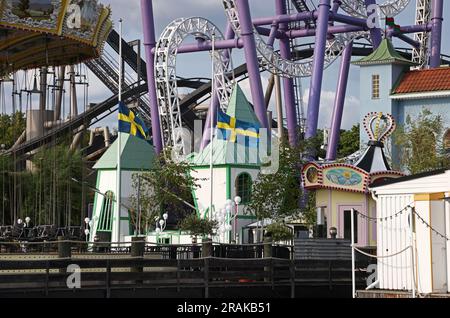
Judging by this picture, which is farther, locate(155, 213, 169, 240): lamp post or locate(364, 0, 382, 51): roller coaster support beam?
locate(364, 0, 382, 51): roller coaster support beam

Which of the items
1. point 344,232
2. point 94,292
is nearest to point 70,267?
point 94,292

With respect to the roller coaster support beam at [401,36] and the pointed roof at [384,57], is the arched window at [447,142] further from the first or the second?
the roller coaster support beam at [401,36]

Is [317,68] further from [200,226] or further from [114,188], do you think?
[200,226]

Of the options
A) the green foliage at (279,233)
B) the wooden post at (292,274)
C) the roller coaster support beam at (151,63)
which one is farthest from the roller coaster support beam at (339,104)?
the wooden post at (292,274)

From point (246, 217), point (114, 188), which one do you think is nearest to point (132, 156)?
point (114, 188)

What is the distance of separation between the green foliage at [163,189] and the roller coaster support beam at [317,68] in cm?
630

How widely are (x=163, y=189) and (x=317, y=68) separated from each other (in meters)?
8.81

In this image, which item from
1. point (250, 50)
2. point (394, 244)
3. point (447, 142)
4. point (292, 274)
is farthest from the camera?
point (250, 50)

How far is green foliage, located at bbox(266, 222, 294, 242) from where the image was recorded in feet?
117

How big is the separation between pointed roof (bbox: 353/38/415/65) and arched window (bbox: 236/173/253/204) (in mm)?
9830

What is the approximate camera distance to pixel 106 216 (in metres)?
51.6

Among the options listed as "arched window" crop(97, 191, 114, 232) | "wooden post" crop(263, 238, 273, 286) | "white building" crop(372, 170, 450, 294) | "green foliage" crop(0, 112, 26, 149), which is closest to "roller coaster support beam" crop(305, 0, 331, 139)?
"arched window" crop(97, 191, 114, 232)

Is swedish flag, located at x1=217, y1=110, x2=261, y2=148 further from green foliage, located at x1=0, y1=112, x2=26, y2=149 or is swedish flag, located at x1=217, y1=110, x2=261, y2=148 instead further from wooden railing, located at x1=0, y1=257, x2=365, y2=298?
green foliage, located at x1=0, y1=112, x2=26, y2=149

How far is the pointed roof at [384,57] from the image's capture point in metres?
52.2
